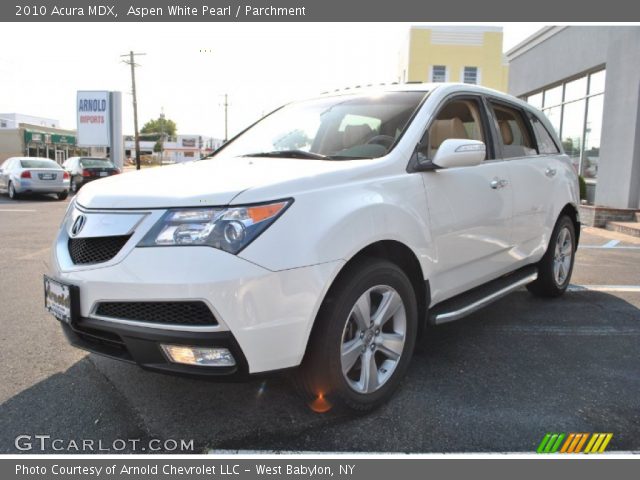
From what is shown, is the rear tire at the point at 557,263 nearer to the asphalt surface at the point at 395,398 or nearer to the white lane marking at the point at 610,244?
the asphalt surface at the point at 395,398

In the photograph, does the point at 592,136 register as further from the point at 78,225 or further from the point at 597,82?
the point at 78,225

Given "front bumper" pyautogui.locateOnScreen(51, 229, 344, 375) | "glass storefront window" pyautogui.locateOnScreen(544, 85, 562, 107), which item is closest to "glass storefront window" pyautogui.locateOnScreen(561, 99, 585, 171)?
"glass storefront window" pyautogui.locateOnScreen(544, 85, 562, 107)

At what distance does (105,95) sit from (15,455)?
36.0m

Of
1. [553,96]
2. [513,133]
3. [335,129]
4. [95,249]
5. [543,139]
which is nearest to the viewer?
[95,249]

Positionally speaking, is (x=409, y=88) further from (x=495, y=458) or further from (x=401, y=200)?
(x=495, y=458)

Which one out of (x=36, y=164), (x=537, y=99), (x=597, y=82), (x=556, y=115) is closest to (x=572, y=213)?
(x=597, y=82)

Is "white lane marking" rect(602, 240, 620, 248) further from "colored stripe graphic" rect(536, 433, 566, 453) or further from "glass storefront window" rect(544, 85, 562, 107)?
"glass storefront window" rect(544, 85, 562, 107)

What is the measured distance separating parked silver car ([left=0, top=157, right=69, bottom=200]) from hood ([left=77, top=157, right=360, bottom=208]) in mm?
A: 15013

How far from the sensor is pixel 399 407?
294 centimetres

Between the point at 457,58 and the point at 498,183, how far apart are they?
26848 mm

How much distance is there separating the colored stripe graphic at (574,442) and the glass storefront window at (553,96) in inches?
550

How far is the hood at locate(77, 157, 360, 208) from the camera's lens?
243 cm

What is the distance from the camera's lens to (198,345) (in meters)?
2.29

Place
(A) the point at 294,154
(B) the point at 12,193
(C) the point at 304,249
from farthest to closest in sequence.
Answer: (B) the point at 12,193
(A) the point at 294,154
(C) the point at 304,249
